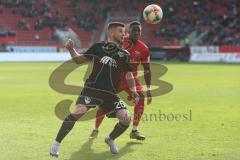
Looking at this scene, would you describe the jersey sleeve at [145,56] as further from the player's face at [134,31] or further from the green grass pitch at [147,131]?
the green grass pitch at [147,131]

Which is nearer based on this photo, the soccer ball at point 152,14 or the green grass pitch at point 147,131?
the green grass pitch at point 147,131

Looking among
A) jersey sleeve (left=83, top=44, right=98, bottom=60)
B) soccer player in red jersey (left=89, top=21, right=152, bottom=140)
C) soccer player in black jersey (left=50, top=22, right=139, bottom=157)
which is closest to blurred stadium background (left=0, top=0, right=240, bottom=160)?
soccer player in red jersey (left=89, top=21, right=152, bottom=140)

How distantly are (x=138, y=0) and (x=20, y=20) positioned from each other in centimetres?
1361

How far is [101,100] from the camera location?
8.45 m

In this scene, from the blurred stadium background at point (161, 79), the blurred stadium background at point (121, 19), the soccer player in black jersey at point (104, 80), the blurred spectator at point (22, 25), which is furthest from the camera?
the blurred spectator at point (22, 25)

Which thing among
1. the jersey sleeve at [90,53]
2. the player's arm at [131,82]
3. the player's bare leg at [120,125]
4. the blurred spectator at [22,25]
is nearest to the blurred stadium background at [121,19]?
the blurred spectator at [22,25]

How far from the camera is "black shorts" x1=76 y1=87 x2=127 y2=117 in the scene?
8.30 meters

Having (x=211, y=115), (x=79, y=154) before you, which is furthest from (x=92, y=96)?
(x=211, y=115)

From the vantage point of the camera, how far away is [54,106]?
1515cm

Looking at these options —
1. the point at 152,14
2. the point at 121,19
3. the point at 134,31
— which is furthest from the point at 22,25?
the point at 134,31

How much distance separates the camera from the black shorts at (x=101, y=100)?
27.2ft

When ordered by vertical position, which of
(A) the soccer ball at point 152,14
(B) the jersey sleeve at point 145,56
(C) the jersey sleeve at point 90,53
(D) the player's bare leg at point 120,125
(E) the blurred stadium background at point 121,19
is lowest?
(E) the blurred stadium background at point 121,19

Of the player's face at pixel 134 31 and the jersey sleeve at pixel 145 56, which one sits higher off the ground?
the player's face at pixel 134 31

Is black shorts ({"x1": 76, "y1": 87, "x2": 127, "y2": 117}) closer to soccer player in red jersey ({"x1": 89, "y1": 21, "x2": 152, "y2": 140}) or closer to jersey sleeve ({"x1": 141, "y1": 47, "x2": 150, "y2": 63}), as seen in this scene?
soccer player in red jersey ({"x1": 89, "y1": 21, "x2": 152, "y2": 140})
